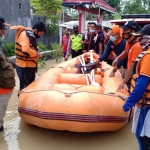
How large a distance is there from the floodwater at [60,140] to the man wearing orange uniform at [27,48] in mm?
894

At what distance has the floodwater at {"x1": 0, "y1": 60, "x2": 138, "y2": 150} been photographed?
3.17m

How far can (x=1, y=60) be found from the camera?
122 inches

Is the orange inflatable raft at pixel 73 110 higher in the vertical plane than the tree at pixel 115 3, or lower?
lower

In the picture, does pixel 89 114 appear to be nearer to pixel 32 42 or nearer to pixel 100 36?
pixel 32 42

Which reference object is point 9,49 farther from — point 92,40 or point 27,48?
point 27,48

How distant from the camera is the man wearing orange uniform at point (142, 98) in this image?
213cm

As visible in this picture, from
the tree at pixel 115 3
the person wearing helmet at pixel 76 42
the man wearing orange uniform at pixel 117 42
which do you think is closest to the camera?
the man wearing orange uniform at pixel 117 42

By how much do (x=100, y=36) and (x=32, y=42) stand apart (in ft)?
8.41

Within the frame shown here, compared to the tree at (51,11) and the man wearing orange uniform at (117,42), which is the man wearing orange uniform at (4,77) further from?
the tree at (51,11)

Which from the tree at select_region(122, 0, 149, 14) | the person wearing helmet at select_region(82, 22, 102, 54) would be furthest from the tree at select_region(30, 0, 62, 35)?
the tree at select_region(122, 0, 149, 14)

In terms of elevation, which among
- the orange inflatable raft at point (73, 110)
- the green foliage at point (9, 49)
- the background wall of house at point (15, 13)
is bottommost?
the orange inflatable raft at point (73, 110)

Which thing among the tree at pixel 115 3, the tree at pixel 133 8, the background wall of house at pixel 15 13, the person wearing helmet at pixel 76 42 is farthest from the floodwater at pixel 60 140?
the tree at pixel 115 3

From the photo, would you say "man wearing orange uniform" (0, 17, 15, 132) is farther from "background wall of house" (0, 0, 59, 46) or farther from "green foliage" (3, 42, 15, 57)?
"background wall of house" (0, 0, 59, 46)

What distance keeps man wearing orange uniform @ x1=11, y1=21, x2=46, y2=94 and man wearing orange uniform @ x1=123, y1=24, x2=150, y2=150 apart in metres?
2.03
